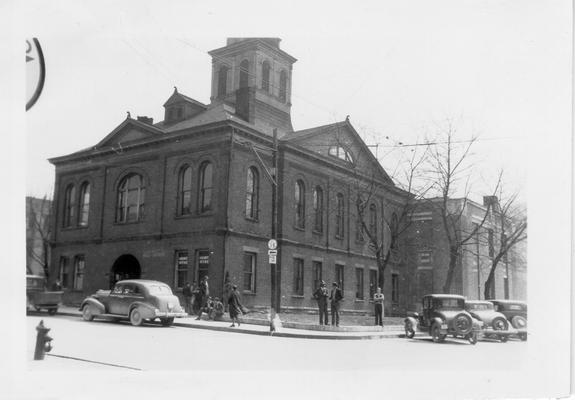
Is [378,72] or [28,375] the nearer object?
[28,375]

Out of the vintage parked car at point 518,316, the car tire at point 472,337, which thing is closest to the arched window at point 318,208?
the car tire at point 472,337

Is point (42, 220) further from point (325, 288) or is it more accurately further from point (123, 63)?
point (325, 288)

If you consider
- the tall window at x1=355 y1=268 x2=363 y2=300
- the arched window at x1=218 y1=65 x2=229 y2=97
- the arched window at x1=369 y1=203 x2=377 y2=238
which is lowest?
the tall window at x1=355 y1=268 x2=363 y2=300

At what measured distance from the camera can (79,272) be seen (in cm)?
1211

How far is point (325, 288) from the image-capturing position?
12625 mm

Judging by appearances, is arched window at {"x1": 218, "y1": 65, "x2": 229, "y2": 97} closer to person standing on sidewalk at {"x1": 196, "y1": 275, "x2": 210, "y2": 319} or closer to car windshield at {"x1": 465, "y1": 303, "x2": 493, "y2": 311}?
person standing on sidewalk at {"x1": 196, "y1": 275, "x2": 210, "y2": 319}

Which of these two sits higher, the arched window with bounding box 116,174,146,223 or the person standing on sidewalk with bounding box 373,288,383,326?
the arched window with bounding box 116,174,146,223

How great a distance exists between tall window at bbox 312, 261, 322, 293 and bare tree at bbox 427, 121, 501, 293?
3067 millimetres

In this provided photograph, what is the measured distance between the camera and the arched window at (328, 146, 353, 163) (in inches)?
470

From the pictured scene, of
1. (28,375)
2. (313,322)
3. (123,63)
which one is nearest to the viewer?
(28,375)

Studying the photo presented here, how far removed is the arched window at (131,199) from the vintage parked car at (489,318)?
7358 mm

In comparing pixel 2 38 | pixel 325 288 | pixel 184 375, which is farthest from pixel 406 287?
pixel 2 38

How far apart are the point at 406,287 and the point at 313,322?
222 centimetres

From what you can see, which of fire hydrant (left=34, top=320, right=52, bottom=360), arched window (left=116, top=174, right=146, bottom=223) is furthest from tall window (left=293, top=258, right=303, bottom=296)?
fire hydrant (left=34, top=320, right=52, bottom=360)
